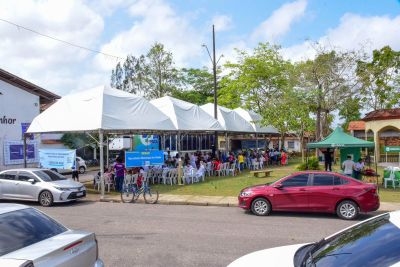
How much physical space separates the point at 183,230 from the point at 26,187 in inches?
327

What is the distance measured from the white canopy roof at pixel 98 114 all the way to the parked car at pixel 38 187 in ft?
10.6

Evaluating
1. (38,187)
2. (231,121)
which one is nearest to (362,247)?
(38,187)

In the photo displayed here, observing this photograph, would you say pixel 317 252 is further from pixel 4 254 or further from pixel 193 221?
pixel 193 221

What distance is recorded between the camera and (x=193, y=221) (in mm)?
12086

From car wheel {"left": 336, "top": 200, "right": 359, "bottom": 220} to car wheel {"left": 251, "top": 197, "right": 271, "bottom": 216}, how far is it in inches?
82.1

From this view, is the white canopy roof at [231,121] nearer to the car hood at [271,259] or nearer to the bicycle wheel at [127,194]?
the bicycle wheel at [127,194]

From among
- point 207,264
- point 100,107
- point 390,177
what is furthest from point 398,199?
point 100,107

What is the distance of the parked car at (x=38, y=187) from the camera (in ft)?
51.9

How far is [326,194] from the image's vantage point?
12695 mm

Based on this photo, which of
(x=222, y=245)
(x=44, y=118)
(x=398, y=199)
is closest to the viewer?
(x=222, y=245)

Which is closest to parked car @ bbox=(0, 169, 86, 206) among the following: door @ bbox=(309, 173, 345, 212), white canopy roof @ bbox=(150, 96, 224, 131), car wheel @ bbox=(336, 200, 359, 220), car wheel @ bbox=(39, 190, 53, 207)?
car wheel @ bbox=(39, 190, 53, 207)

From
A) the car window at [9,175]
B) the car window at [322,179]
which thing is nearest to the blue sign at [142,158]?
the car window at [9,175]

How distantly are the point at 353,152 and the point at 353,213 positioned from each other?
9571mm

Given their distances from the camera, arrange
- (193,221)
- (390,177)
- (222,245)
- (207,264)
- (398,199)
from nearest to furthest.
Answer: (207,264), (222,245), (193,221), (398,199), (390,177)
